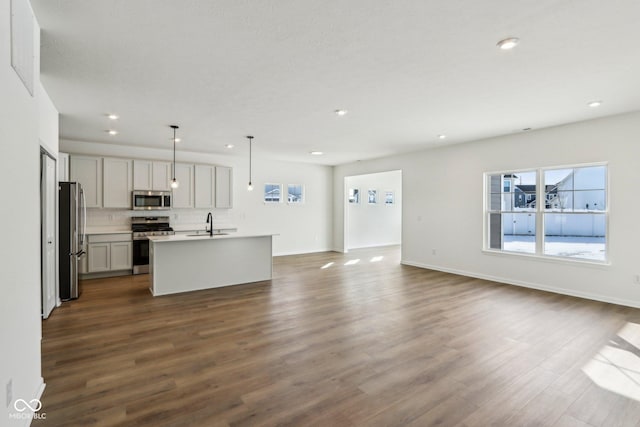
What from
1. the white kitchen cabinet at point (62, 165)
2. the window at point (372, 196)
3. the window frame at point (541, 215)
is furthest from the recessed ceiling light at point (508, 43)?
the window at point (372, 196)

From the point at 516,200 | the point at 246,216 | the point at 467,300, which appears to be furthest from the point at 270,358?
the point at 246,216

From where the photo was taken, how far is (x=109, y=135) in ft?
19.6

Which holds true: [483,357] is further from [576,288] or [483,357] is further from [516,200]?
[516,200]

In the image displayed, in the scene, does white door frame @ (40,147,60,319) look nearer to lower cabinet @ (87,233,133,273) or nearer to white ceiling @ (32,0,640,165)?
white ceiling @ (32,0,640,165)

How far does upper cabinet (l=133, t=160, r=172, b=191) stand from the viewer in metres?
6.77

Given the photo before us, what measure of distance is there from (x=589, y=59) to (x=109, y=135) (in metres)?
7.10

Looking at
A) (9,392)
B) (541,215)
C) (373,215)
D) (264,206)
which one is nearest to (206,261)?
(264,206)

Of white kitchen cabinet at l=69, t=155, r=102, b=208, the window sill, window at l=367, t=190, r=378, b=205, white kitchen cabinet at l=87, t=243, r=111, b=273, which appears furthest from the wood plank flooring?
window at l=367, t=190, r=378, b=205

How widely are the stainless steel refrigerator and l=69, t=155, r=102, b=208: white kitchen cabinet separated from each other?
5.93 feet

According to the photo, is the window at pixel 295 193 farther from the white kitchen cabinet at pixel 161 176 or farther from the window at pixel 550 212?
the window at pixel 550 212

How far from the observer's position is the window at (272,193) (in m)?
8.86

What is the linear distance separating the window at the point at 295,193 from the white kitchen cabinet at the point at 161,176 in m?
3.29

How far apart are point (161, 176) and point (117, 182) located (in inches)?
33.2

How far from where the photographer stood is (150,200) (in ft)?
22.7
